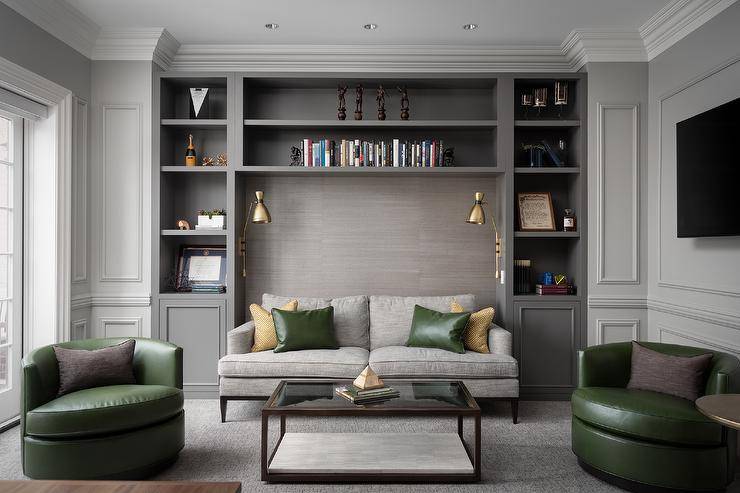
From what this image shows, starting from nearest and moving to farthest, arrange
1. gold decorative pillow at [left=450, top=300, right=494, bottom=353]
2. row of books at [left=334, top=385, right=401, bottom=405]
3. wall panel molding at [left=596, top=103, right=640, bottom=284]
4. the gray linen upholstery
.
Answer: row of books at [left=334, top=385, right=401, bottom=405] → the gray linen upholstery → gold decorative pillow at [left=450, top=300, right=494, bottom=353] → wall panel molding at [left=596, top=103, right=640, bottom=284]

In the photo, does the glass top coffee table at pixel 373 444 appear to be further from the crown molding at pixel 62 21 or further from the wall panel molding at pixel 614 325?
the crown molding at pixel 62 21

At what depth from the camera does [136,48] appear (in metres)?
4.28

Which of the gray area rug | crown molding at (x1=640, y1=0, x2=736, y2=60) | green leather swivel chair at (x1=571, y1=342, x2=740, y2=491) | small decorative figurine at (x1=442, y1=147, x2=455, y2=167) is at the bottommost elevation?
Result: the gray area rug

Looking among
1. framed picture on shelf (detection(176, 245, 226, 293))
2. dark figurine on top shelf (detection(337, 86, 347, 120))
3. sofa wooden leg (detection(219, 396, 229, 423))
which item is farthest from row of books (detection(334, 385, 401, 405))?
dark figurine on top shelf (detection(337, 86, 347, 120))

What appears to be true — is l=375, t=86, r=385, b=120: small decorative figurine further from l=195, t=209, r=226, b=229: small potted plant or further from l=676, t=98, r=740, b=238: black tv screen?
l=676, t=98, r=740, b=238: black tv screen

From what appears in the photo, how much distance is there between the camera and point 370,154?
14.6ft

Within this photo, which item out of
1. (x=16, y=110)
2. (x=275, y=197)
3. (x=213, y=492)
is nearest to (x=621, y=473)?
(x=213, y=492)

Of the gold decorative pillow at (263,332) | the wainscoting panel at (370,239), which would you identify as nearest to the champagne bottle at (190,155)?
the wainscoting panel at (370,239)

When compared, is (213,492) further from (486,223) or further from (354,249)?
(486,223)

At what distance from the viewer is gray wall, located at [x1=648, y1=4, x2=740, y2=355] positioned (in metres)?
3.27

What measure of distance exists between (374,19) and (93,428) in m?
3.20

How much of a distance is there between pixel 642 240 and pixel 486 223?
1244 mm

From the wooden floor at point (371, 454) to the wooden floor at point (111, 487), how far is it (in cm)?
97

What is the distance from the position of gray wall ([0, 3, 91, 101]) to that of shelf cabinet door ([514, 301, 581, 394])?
3.85m
